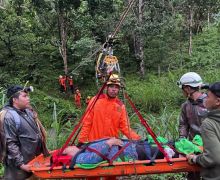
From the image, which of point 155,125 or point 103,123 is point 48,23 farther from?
point 103,123

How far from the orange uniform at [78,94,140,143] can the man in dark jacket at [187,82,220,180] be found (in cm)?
131

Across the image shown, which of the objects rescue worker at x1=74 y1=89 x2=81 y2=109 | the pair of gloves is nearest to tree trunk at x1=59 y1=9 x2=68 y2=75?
rescue worker at x1=74 y1=89 x2=81 y2=109

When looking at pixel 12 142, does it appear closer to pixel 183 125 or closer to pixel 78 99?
pixel 183 125

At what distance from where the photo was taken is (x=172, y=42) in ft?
58.6

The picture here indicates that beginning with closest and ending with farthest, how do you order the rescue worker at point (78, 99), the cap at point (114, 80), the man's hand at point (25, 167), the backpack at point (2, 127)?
the man's hand at point (25, 167)
the backpack at point (2, 127)
the cap at point (114, 80)
the rescue worker at point (78, 99)

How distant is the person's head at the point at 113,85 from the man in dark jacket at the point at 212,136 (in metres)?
1.25

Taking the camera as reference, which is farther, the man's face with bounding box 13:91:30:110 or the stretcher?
the man's face with bounding box 13:91:30:110

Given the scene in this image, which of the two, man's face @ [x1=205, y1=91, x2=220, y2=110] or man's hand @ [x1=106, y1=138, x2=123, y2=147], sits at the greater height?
man's face @ [x1=205, y1=91, x2=220, y2=110]

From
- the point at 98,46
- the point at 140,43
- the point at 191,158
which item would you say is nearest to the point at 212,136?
the point at 191,158

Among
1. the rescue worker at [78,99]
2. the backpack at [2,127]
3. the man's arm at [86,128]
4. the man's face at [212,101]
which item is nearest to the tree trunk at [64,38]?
the rescue worker at [78,99]

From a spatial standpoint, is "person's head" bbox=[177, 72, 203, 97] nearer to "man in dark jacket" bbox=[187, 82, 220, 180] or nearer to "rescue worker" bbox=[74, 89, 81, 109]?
"man in dark jacket" bbox=[187, 82, 220, 180]

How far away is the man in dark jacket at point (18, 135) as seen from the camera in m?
3.74

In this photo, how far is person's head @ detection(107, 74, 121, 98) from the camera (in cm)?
398

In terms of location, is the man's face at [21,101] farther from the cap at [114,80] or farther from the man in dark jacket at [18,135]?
the cap at [114,80]
